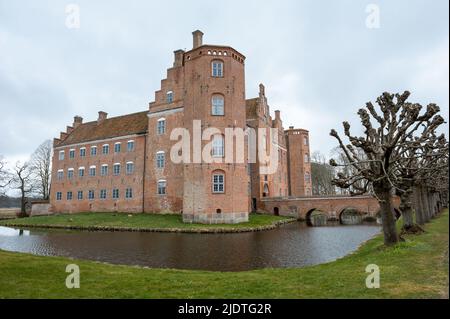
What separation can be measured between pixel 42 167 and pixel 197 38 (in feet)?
116

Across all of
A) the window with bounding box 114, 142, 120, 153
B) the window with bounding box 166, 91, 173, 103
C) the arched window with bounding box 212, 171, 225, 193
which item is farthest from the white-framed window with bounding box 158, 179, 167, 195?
the window with bounding box 166, 91, 173, 103

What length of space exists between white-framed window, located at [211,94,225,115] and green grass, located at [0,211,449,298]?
1891 centimetres

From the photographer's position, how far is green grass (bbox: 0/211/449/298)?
6.22 metres

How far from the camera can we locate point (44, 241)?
19281 millimetres

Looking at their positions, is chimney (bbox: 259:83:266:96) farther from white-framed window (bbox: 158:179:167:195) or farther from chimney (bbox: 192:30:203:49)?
white-framed window (bbox: 158:179:167:195)

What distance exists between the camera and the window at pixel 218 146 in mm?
26244

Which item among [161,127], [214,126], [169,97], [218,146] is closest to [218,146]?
[218,146]

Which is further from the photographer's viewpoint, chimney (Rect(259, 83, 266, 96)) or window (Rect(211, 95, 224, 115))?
chimney (Rect(259, 83, 266, 96))

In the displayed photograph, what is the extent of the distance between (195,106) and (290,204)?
49.6ft

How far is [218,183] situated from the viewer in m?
26.0

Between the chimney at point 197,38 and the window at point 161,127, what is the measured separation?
794 cm

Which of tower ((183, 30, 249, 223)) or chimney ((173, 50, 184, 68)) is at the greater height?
chimney ((173, 50, 184, 68))

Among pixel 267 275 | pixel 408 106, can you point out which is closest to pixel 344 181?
pixel 408 106

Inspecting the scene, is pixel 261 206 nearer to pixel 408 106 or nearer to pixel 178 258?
pixel 178 258
